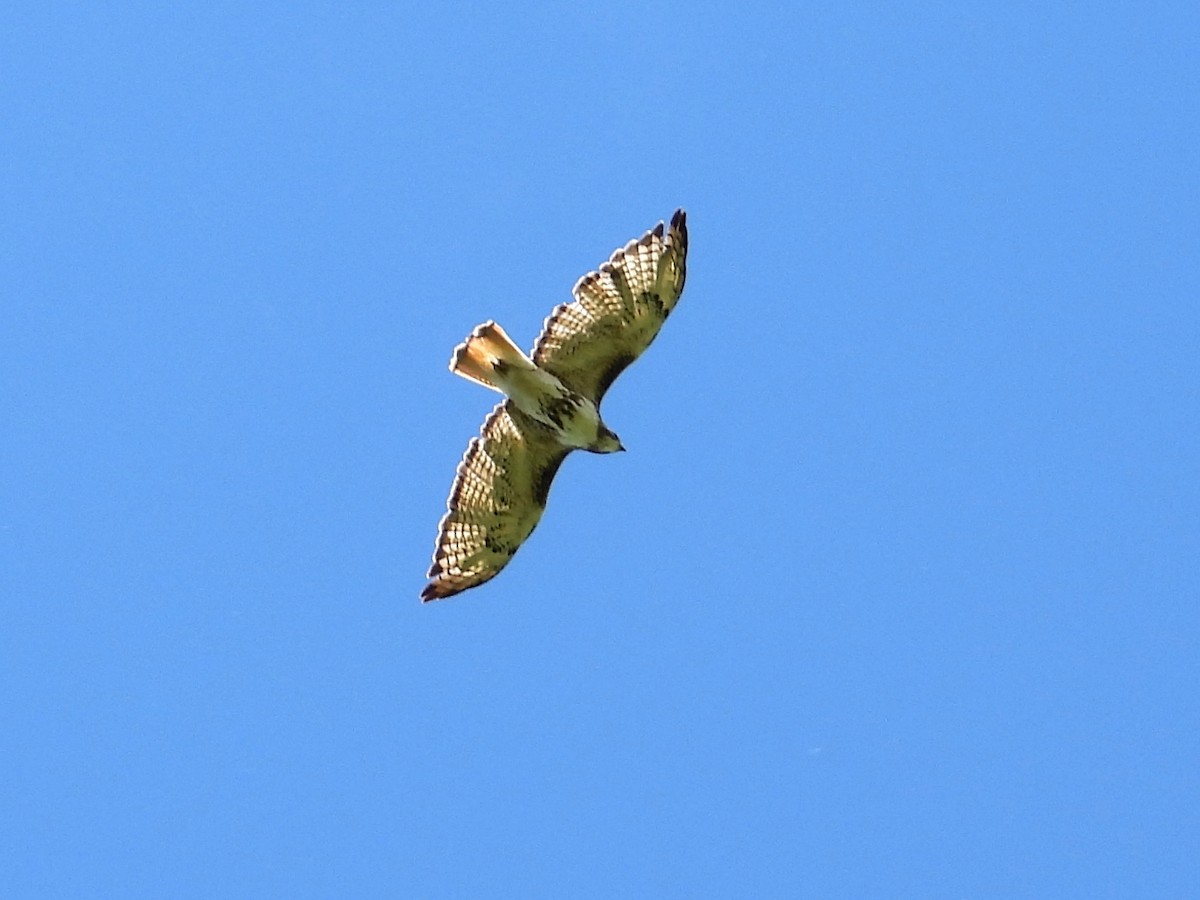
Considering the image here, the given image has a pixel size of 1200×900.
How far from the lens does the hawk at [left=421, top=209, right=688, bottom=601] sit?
41.0 feet

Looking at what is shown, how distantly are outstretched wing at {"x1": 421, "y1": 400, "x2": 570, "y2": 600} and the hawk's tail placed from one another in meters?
0.90

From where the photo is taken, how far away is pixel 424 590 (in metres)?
13.6

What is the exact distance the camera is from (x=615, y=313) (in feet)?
41.5

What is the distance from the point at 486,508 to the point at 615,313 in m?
2.26

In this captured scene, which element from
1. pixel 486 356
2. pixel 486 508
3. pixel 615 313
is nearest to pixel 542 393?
pixel 486 356

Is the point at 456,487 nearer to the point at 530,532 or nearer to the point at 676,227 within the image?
the point at 530,532

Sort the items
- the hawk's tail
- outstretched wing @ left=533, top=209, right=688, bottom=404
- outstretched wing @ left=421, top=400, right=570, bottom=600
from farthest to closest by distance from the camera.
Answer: outstretched wing @ left=421, top=400, right=570, bottom=600 < the hawk's tail < outstretched wing @ left=533, top=209, right=688, bottom=404

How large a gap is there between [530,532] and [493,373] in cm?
177

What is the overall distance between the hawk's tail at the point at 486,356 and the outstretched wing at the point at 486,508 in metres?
0.90

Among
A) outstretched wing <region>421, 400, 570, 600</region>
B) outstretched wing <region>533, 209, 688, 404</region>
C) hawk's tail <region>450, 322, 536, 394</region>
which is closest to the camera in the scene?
outstretched wing <region>533, 209, 688, 404</region>

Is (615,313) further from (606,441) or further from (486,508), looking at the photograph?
(486,508)

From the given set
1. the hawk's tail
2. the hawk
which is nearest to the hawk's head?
the hawk

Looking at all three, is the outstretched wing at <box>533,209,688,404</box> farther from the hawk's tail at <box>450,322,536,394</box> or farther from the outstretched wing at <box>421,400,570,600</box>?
the outstretched wing at <box>421,400,570,600</box>

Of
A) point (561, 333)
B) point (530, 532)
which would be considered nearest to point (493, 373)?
point (561, 333)
